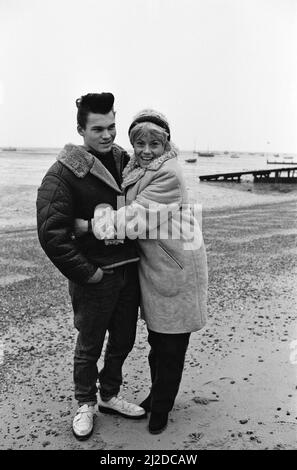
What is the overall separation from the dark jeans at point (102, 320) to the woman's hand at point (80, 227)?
33 cm

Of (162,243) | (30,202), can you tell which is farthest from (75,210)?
(30,202)

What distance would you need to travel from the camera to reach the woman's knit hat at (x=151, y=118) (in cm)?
270

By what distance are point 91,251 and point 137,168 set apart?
0.62m

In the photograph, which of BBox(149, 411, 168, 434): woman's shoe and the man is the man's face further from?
BBox(149, 411, 168, 434): woman's shoe

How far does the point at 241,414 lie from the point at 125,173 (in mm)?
1900

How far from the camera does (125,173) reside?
2877 mm

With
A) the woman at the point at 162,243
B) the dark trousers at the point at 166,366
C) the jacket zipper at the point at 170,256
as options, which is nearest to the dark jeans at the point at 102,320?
the woman at the point at 162,243

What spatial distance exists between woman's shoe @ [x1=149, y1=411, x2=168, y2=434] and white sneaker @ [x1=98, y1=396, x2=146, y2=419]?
0.22 meters

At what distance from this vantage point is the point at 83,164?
2.78 m

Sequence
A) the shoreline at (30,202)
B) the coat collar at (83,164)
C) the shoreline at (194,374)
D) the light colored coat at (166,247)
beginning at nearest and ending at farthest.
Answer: the light colored coat at (166,247)
the coat collar at (83,164)
the shoreline at (194,374)
the shoreline at (30,202)

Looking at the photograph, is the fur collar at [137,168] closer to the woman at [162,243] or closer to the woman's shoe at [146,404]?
the woman at [162,243]

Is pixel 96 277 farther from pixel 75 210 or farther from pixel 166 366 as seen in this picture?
pixel 166 366
